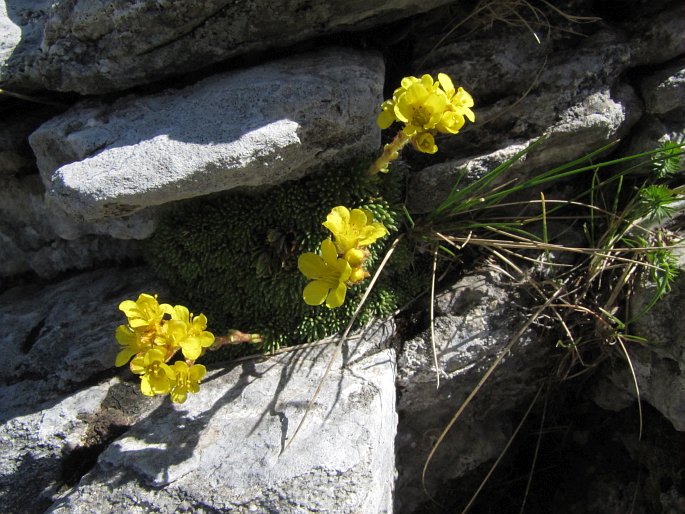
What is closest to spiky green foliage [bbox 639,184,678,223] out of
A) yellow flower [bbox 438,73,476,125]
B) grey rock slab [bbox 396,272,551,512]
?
grey rock slab [bbox 396,272,551,512]

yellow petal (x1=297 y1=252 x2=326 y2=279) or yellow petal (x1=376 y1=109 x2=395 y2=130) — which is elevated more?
yellow petal (x1=376 y1=109 x2=395 y2=130)

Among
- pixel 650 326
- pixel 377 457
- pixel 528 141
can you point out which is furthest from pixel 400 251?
pixel 650 326

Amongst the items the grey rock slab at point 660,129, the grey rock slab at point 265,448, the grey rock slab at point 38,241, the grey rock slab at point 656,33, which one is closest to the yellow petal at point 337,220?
the grey rock slab at point 265,448

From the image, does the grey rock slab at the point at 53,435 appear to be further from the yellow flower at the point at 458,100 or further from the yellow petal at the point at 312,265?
the yellow flower at the point at 458,100

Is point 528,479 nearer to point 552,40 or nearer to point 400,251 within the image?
point 400,251

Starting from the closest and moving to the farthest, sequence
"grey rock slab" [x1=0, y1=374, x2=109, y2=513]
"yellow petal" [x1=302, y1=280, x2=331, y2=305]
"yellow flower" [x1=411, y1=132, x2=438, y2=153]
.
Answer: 1. "yellow petal" [x1=302, y1=280, x2=331, y2=305]
2. "yellow flower" [x1=411, y1=132, x2=438, y2=153]
3. "grey rock slab" [x1=0, y1=374, x2=109, y2=513]

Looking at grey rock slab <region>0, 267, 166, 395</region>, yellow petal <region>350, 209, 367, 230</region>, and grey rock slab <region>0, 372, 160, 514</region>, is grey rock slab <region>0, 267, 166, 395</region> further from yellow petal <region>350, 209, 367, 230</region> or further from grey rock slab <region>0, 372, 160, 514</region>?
yellow petal <region>350, 209, 367, 230</region>

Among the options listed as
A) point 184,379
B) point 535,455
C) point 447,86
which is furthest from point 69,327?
point 535,455
